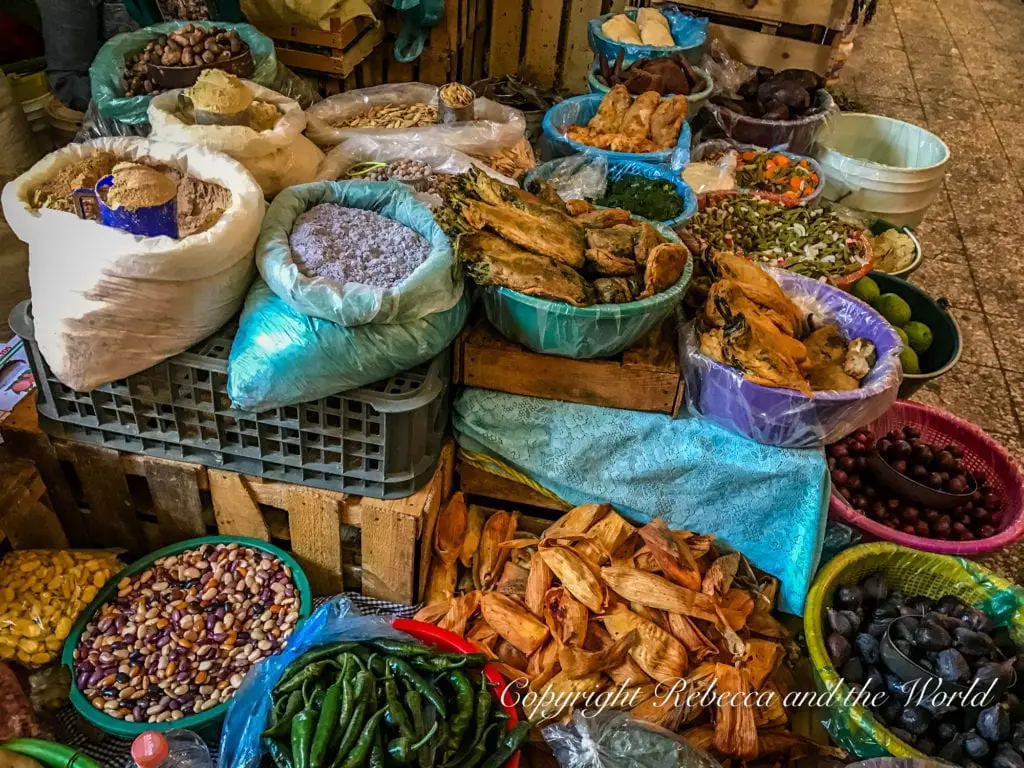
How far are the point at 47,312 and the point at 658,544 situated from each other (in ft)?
5.26

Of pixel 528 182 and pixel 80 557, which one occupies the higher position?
pixel 528 182

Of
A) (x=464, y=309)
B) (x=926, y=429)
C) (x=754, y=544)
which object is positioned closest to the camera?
(x=464, y=309)

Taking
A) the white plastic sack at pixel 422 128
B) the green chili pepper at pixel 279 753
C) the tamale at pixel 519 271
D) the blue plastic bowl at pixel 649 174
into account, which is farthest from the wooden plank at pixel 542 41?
the green chili pepper at pixel 279 753

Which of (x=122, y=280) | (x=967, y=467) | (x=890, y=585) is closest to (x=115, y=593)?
(x=122, y=280)

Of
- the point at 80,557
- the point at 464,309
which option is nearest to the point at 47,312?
the point at 80,557

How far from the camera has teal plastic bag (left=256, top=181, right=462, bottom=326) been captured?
5.56ft

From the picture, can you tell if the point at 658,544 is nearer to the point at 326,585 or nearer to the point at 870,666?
the point at 870,666

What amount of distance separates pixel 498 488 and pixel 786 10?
3390 mm

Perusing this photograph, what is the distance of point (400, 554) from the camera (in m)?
2.08

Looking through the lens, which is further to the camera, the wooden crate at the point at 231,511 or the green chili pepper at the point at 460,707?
the wooden crate at the point at 231,511

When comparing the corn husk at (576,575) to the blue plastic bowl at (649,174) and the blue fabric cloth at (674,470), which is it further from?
the blue plastic bowl at (649,174)

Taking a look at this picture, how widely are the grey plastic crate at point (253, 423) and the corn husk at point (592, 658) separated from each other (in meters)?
0.58

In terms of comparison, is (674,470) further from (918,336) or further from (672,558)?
(918,336)

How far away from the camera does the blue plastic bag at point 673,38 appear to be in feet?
12.7
